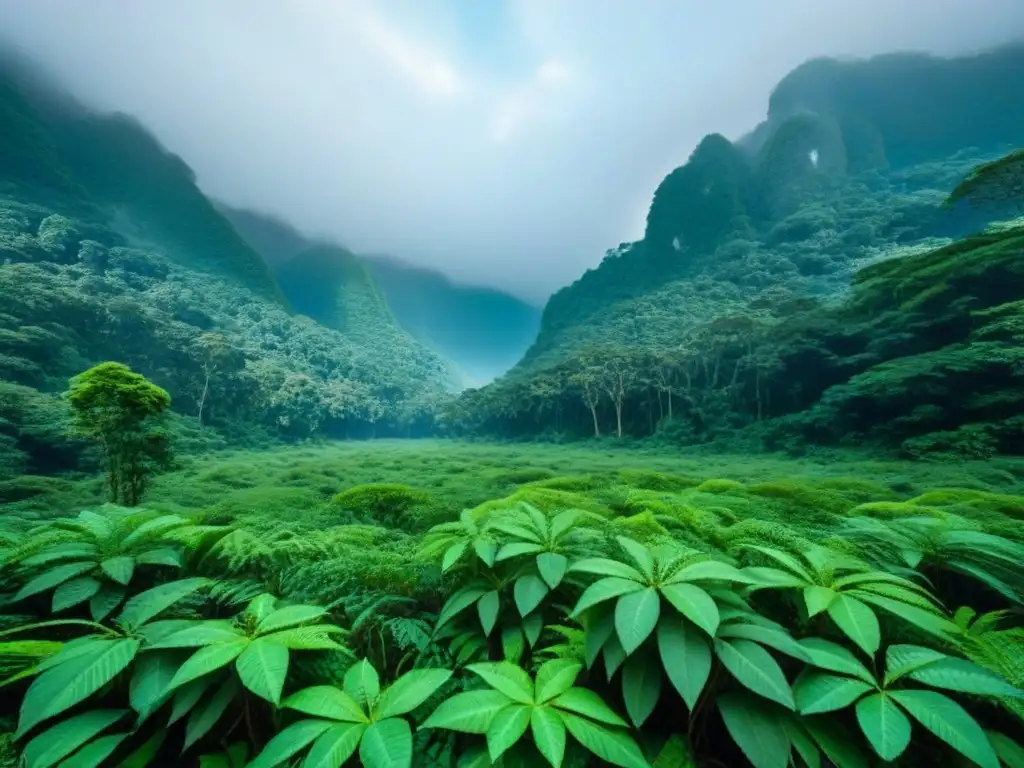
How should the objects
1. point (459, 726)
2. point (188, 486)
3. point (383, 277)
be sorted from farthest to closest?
point (383, 277) → point (188, 486) → point (459, 726)

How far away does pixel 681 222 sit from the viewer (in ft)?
200

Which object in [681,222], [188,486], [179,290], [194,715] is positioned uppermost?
[681,222]

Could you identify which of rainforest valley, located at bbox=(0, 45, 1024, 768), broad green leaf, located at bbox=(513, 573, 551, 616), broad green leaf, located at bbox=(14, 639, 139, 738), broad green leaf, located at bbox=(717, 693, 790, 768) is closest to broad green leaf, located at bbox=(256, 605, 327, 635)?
rainforest valley, located at bbox=(0, 45, 1024, 768)

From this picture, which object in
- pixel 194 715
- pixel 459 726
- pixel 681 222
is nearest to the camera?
pixel 459 726

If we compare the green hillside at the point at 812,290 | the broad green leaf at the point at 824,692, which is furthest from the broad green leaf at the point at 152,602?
the green hillside at the point at 812,290

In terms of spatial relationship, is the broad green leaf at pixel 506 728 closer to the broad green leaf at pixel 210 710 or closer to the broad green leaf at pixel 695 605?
the broad green leaf at pixel 695 605

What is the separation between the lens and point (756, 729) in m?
1.12

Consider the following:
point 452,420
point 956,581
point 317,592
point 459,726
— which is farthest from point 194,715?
point 452,420

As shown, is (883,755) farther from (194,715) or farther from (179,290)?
(179,290)

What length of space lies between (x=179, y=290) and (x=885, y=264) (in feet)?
168

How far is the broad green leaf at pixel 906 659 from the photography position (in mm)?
1152

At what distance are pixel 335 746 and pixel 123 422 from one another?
7.76 m

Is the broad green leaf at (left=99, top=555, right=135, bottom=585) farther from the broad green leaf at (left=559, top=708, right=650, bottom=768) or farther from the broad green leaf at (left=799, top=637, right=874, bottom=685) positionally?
the broad green leaf at (left=799, top=637, right=874, bottom=685)

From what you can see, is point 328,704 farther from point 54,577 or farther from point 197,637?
point 54,577
